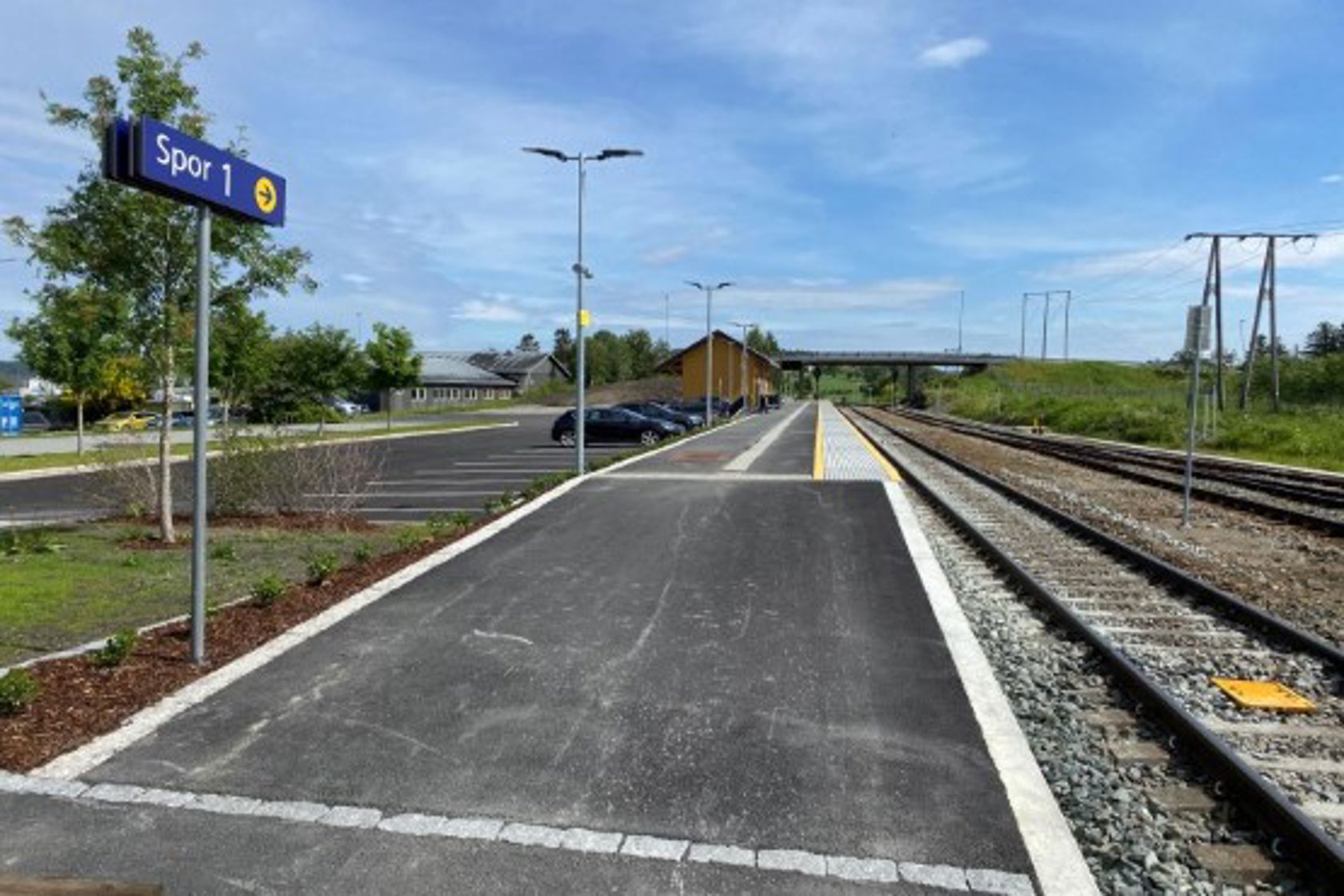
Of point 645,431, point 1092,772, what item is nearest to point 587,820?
point 1092,772

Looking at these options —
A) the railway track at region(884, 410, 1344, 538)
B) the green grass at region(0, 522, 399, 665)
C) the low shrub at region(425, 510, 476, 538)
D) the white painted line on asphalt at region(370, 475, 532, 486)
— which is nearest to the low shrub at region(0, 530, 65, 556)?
the green grass at region(0, 522, 399, 665)

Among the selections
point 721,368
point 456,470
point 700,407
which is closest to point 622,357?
point 721,368

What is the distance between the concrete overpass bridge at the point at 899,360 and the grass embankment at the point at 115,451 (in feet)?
279

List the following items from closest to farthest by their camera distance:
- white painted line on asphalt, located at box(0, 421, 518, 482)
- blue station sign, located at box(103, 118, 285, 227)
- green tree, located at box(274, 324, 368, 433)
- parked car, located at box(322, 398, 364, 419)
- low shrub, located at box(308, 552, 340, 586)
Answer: blue station sign, located at box(103, 118, 285, 227) → low shrub, located at box(308, 552, 340, 586) → white painted line on asphalt, located at box(0, 421, 518, 482) → green tree, located at box(274, 324, 368, 433) → parked car, located at box(322, 398, 364, 419)

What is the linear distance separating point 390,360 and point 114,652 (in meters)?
44.9

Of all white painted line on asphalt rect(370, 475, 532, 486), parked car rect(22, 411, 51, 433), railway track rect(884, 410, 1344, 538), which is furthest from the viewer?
parked car rect(22, 411, 51, 433)

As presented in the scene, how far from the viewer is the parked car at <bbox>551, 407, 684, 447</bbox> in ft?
118

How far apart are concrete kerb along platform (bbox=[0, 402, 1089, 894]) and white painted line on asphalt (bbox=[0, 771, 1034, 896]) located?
0.04 feet

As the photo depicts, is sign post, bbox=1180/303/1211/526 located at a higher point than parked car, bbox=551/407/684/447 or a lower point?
higher

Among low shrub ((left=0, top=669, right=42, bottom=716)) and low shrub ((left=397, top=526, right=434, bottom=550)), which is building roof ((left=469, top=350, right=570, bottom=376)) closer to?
low shrub ((left=397, top=526, right=434, bottom=550))

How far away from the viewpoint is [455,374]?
10550cm

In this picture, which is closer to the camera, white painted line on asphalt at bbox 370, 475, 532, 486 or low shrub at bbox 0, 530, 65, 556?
low shrub at bbox 0, 530, 65, 556

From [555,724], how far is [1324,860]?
131 inches

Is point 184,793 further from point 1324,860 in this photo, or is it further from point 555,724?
point 1324,860
